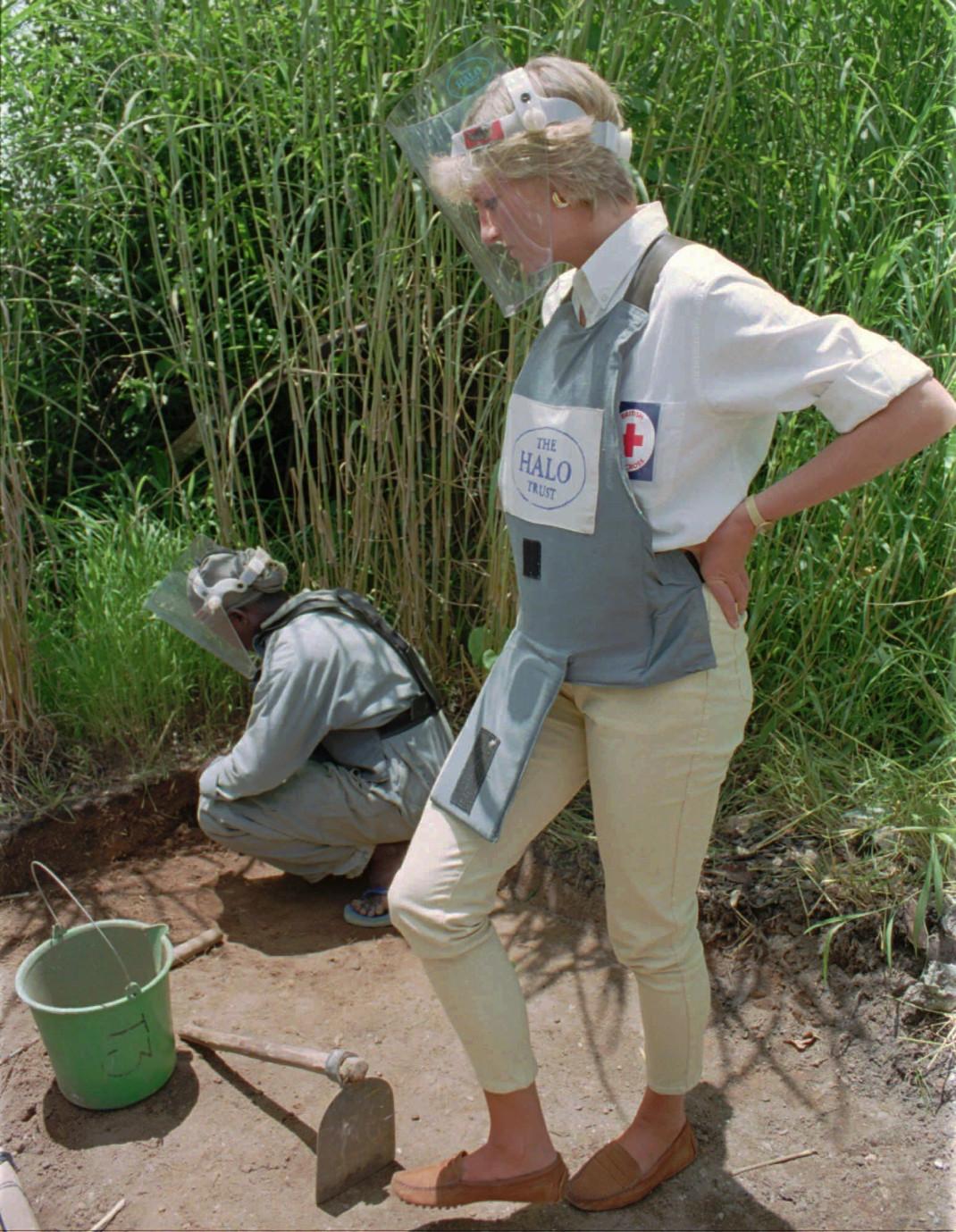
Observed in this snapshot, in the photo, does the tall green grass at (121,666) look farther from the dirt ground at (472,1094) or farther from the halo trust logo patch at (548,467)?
the halo trust logo patch at (548,467)

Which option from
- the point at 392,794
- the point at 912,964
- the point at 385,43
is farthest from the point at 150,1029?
the point at 385,43

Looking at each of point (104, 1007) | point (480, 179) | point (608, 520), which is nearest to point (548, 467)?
point (608, 520)

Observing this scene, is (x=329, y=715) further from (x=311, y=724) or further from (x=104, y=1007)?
(x=104, y=1007)

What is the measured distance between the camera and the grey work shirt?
3359 mm

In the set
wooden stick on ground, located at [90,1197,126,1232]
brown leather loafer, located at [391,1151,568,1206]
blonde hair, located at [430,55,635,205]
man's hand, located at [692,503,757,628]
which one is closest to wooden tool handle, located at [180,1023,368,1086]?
brown leather loafer, located at [391,1151,568,1206]

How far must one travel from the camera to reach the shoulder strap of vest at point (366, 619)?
3.49 m

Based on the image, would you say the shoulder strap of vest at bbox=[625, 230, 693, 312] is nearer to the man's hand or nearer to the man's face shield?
the man's face shield

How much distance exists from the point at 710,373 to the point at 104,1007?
1783 mm

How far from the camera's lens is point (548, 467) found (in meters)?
1.98

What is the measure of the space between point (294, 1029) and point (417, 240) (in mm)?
2072

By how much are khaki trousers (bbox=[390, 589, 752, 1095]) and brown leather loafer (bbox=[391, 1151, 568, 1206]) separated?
0.16m

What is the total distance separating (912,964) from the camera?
2.86 metres

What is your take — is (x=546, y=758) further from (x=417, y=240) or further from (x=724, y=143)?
(x=724, y=143)

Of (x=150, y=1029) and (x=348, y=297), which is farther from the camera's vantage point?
(x=348, y=297)
